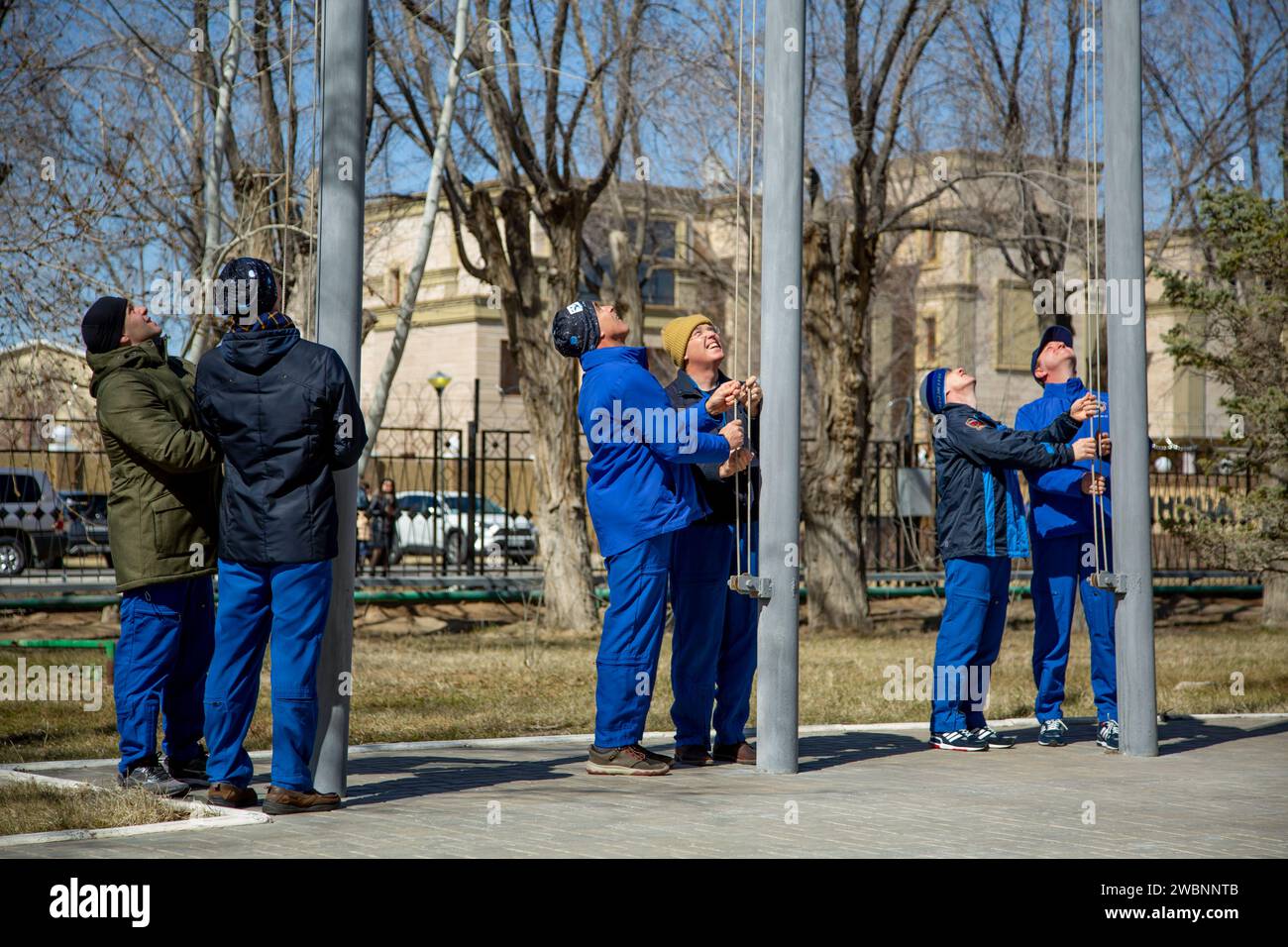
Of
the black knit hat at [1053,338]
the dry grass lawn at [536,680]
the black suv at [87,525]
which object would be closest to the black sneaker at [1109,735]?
the dry grass lawn at [536,680]

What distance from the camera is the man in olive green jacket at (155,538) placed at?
6742 millimetres

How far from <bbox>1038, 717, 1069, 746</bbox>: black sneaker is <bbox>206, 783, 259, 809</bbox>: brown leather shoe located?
441 centimetres

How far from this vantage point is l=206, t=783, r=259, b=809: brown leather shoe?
6.38 meters

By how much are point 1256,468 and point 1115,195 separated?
5287mm

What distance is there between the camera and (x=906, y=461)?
23.8 m

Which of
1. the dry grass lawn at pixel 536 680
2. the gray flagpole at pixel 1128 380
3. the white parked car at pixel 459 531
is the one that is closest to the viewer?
the gray flagpole at pixel 1128 380

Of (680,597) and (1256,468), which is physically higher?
(1256,468)

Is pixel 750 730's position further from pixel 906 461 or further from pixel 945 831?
pixel 906 461

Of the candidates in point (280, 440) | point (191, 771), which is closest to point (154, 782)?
point (191, 771)

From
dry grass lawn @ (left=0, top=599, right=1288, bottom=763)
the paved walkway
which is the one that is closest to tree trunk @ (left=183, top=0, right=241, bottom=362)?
dry grass lawn @ (left=0, top=599, right=1288, bottom=763)

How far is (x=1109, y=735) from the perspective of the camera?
28.1 ft

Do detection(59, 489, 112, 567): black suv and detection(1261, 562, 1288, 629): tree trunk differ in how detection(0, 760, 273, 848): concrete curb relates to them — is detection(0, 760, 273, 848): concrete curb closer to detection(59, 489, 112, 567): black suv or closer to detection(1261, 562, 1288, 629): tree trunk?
detection(59, 489, 112, 567): black suv

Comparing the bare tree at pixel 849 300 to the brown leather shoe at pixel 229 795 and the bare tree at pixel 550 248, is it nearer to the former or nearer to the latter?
the bare tree at pixel 550 248
